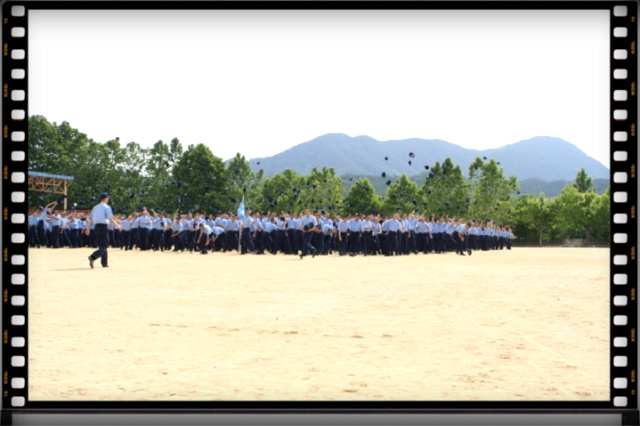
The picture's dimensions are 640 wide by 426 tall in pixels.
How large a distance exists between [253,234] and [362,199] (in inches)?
2785

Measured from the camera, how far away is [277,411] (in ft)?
14.6

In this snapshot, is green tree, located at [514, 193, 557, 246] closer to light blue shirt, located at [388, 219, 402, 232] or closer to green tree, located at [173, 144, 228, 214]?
green tree, located at [173, 144, 228, 214]

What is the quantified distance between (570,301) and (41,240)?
33449mm

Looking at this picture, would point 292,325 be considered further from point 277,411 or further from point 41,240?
point 41,240

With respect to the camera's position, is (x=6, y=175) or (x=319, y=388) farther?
(x=319, y=388)

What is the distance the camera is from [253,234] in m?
36.6

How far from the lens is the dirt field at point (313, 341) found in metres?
6.75

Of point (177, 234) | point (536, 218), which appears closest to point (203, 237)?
point (177, 234)

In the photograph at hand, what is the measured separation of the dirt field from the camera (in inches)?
266

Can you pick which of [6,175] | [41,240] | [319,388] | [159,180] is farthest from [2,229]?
[159,180]

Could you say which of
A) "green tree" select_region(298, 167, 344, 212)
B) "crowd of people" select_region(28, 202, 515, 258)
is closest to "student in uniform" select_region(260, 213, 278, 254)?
"crowd of people" select_region(28, 202, 515, 258)

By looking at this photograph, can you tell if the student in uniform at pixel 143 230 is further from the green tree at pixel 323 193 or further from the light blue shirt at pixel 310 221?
the green tree at pixel 323 193

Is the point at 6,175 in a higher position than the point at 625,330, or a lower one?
higher

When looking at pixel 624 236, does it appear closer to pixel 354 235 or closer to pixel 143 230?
pixel 354 235
